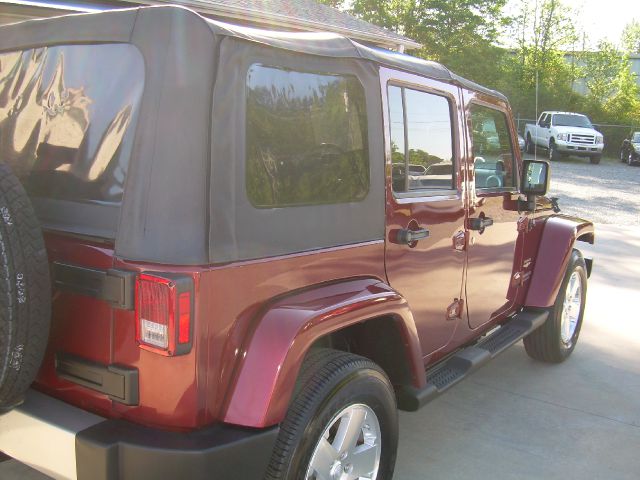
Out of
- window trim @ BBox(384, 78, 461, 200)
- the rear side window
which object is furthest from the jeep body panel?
the rear side window

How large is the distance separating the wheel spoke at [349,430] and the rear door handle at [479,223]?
137 centimetres

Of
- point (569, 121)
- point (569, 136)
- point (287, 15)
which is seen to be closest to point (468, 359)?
point (287, 15)

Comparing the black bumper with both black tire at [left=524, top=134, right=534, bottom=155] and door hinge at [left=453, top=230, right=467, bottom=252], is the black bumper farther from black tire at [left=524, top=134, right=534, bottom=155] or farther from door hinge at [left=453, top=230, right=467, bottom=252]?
black tire at [left=524, top=134, right=534, bottom=155]

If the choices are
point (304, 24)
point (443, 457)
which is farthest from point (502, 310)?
point (304, 24)

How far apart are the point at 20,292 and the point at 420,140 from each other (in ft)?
6.17

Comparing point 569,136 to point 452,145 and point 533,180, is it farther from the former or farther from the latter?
point 452,145

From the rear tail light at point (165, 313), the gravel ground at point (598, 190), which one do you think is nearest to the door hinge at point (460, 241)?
the rear tail light at point (165, 313)

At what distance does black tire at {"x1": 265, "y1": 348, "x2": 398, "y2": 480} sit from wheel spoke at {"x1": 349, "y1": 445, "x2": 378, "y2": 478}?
113 mm

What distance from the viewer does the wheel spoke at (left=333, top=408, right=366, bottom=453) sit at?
2.47 metres

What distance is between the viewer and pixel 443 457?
11.2ft

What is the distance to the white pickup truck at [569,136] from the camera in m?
24.4

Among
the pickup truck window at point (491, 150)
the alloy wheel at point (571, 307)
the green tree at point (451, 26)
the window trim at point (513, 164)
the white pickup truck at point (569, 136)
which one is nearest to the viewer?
the window trim at point (513, 164)

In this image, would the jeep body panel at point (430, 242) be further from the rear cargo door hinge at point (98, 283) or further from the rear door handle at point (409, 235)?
the rear cargo door hinge at point (98, 283)

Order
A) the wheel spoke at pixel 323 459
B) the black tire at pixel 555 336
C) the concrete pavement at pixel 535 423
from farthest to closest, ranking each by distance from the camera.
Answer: the black tire at pixel 555 336
the concrete pavement at pixel 535 423
the wheel spoke at pixel 323 459
